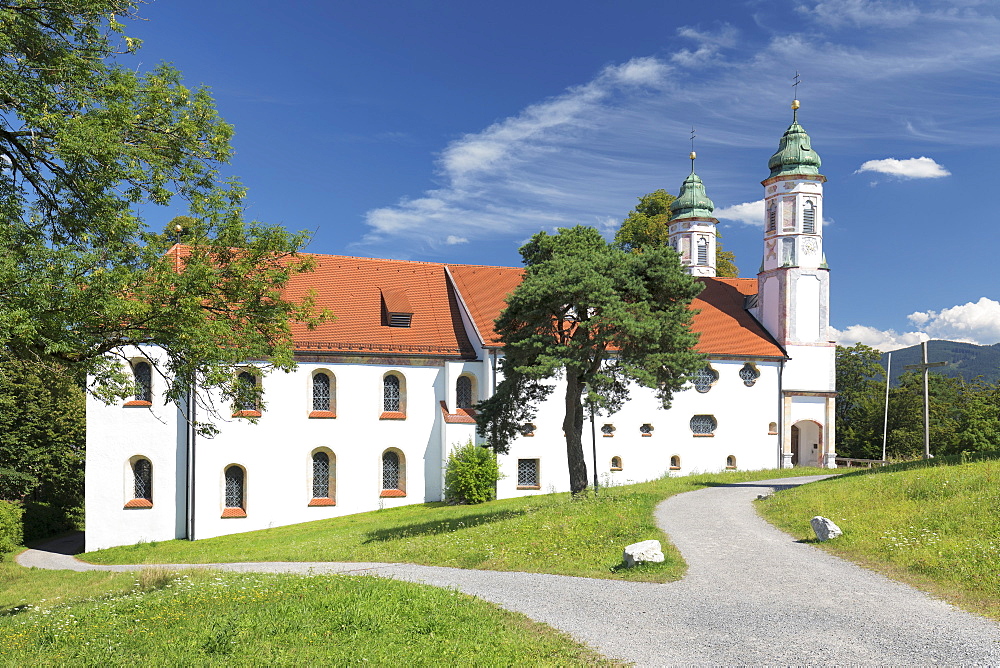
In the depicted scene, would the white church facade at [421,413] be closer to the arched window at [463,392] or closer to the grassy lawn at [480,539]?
the arched window at [463,392]

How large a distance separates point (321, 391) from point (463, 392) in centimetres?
571

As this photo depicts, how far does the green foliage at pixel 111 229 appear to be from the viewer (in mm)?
9461

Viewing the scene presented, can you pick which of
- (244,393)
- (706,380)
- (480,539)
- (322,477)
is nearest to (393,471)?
(322,477)

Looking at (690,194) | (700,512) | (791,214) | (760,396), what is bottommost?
(700,512)

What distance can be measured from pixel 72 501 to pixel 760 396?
3281cm

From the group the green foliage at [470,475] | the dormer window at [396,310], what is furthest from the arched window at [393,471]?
the dormer window at [396,310]

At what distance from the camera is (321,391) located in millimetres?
28672

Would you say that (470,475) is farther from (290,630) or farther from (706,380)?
(290,630)

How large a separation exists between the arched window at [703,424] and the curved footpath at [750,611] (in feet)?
59.9

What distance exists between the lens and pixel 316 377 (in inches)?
1129

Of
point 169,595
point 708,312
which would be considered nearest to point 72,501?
point 169,595

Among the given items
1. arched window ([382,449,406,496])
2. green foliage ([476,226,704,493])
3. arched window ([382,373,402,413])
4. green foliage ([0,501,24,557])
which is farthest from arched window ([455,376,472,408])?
green foliage ([0,501,24,557])

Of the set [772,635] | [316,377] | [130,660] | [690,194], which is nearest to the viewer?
[130,660]

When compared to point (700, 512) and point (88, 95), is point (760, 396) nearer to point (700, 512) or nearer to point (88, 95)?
point (700, 512)
